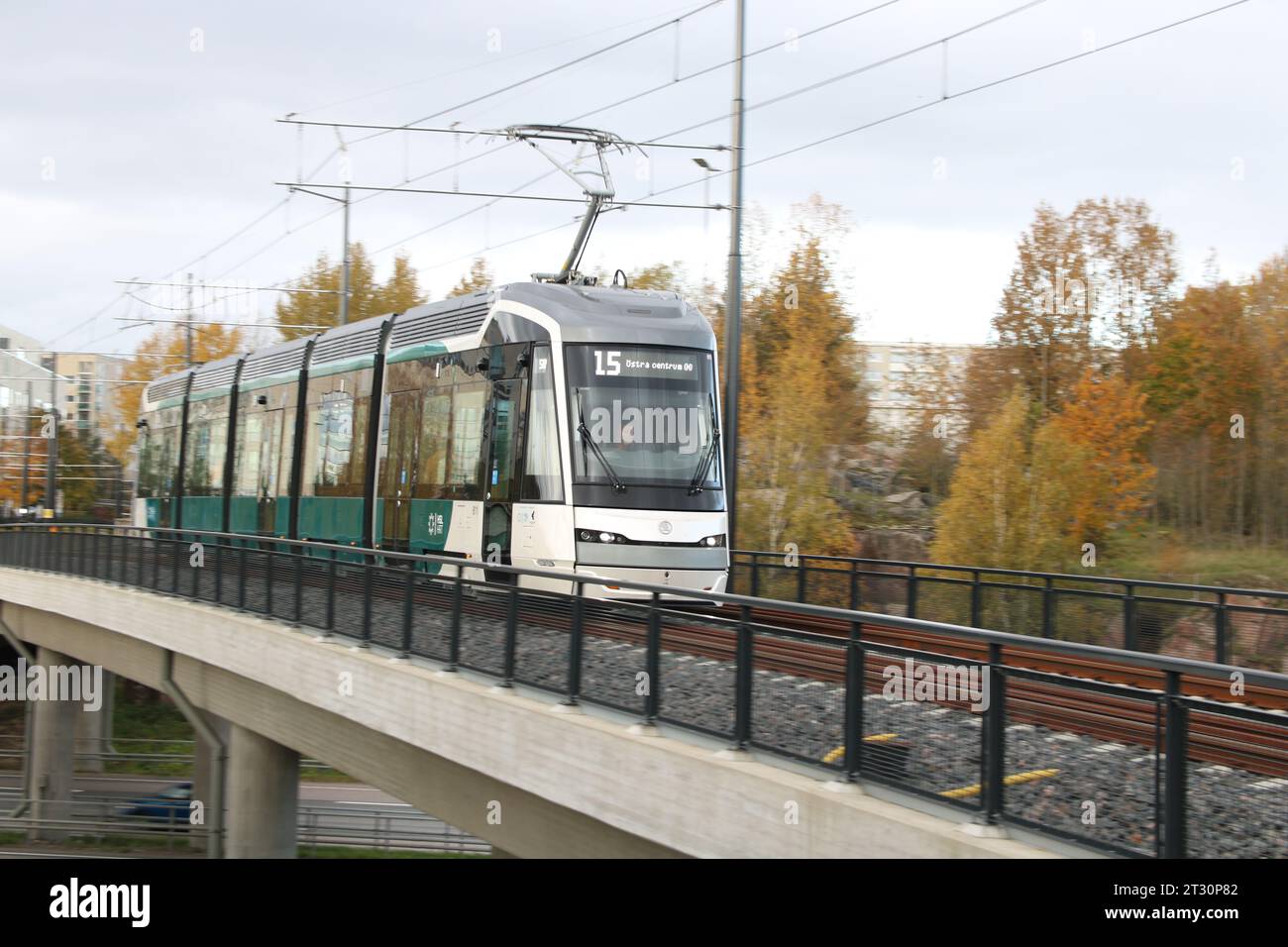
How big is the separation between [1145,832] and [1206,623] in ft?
30.4

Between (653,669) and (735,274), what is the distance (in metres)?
10.5

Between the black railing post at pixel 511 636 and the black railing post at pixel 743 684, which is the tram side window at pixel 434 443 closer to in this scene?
the black railing post at pixel 511 636

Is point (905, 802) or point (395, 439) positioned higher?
point (395, 439)

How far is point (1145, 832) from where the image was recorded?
648 cm

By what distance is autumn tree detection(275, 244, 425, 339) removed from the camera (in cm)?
7600

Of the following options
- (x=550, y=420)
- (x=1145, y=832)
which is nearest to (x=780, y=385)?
(x=550, y=420)

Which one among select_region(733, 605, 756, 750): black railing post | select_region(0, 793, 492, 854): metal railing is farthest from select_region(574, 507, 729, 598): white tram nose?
select_region(0, 793, 492, 854): metal railing

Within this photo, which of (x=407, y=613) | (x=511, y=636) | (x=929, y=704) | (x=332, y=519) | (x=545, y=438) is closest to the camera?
(x=929, y=704)

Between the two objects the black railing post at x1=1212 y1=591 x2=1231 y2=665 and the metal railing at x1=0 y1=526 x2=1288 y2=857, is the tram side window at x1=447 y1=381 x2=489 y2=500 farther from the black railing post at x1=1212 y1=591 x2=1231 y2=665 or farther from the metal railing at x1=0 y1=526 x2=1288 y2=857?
the black railing post at x1=1212 y1=591 x2=1231 y2=665

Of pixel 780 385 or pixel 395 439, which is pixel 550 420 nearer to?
pixel 395 439

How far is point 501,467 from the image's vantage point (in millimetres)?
16094

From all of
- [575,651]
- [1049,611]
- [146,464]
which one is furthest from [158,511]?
[575,651]

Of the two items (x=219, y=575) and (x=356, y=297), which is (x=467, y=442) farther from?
(x=356, y=297)
